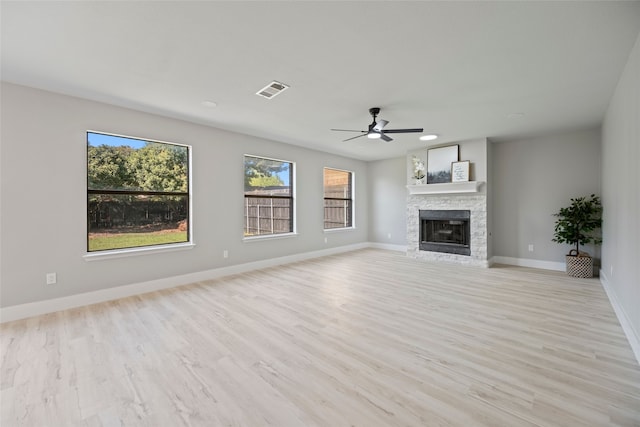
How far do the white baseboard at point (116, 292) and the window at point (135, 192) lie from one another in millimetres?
567

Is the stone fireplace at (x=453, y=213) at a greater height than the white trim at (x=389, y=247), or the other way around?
the stone fireplace at (x=453, y=213)

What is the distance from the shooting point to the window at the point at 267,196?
5273 mm

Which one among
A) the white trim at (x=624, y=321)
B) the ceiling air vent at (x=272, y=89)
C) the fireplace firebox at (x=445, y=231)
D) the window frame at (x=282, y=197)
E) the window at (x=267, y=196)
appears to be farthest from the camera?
the fireplace firebox at (x=445, y=231)

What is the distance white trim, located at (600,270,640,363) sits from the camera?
7.37 ft

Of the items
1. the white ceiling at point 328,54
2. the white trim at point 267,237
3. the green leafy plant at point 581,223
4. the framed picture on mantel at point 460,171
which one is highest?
the white ceiling at point 328,54

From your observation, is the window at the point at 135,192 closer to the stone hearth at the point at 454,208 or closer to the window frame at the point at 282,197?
the window frame at the point at 282,197

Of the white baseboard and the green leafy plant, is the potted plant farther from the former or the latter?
the white baseboard

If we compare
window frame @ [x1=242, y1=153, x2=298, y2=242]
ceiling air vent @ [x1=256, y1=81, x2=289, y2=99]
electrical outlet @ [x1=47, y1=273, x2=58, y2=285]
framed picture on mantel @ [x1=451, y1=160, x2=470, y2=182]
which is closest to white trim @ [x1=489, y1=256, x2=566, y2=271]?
framed picture on mantel @ [x1=451, y1=160, x2=470, y2=182]

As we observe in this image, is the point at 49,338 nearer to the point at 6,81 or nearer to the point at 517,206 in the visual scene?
the point at 6,81

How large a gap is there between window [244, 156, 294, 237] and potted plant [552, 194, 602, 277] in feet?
16.3

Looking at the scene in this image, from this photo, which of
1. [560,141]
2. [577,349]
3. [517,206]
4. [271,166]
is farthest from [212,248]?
[560,141]

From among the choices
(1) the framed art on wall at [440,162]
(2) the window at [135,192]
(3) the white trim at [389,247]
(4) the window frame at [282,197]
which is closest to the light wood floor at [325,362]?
(2) the window at [135,192]

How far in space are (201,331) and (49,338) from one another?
4.47 feet

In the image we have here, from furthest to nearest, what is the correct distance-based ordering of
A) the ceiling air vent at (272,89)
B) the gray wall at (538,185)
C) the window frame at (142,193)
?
the gray wall at (538,185) < the window frame at (142,193) < the ceiling air vent at (272,89)
